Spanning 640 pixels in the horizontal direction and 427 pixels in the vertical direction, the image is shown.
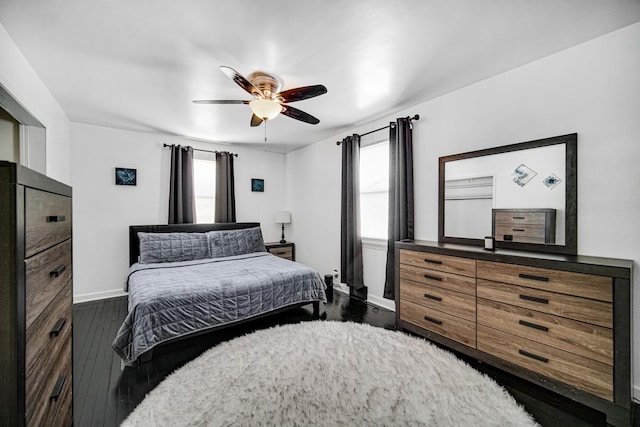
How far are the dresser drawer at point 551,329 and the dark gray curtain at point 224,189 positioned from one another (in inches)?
159

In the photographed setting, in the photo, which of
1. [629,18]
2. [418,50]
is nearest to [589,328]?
[629,18]

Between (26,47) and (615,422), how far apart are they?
4710 millimetres

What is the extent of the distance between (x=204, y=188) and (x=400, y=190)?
3.34m

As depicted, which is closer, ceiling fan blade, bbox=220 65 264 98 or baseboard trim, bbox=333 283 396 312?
ceiling fan blade, bbox=220 65 264 98

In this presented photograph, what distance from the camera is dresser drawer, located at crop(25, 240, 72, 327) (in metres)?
0.87

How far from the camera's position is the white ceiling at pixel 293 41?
5.48ft

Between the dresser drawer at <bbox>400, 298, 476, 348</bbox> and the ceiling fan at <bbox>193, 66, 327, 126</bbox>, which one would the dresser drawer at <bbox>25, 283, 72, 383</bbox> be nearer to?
the ceiling fan at <bbox>193, 66, 327, 126</bbox>

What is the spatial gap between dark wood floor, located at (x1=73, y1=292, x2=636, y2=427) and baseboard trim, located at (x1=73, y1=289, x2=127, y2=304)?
387mm

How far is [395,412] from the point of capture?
1733 mm

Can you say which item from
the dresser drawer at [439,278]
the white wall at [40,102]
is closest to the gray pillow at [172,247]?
the white wall at [40,102]

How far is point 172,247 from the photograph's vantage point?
12.5 feet

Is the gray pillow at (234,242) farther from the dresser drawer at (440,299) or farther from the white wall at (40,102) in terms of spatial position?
the dresser drawer at (440,299)

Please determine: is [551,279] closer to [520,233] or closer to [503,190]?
[520,233]

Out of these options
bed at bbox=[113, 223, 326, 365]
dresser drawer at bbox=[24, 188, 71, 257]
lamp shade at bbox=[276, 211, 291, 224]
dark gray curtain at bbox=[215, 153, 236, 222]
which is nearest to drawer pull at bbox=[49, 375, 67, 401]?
dresser drawer at bbox=[24, 188, 71, 257]
